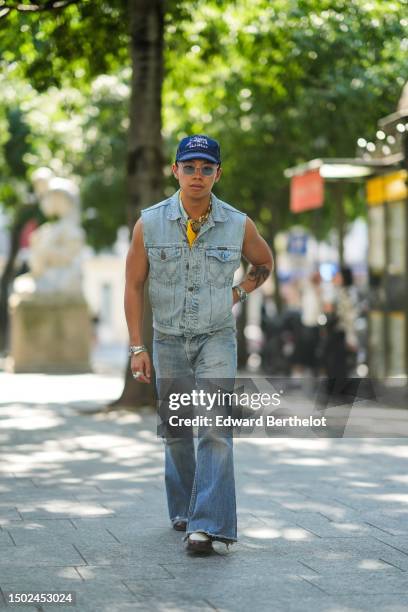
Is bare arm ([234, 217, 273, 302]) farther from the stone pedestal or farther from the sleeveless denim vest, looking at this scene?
the stone pedestal

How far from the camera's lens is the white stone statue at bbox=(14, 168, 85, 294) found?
2358 cm

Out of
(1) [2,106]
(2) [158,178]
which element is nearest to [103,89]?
(1) [2,106]

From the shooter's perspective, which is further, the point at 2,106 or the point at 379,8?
the point at 2,106

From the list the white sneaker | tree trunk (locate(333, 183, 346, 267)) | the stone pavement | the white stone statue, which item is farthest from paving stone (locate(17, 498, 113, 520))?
tree trunk (locate(333, 183, 346, 267))

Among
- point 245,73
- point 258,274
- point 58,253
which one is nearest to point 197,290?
point 258,274

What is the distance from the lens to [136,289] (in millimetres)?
6469

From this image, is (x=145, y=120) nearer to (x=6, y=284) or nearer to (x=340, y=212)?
(x=340, y=212)

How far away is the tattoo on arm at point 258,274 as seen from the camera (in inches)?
261

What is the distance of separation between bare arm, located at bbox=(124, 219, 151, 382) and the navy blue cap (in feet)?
1.25

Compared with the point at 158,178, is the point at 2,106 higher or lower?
higher

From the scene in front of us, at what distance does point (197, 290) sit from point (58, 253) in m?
17.5

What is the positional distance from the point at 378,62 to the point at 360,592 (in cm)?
1180

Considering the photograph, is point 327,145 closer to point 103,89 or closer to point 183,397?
point 103,89

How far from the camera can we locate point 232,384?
6328mm
